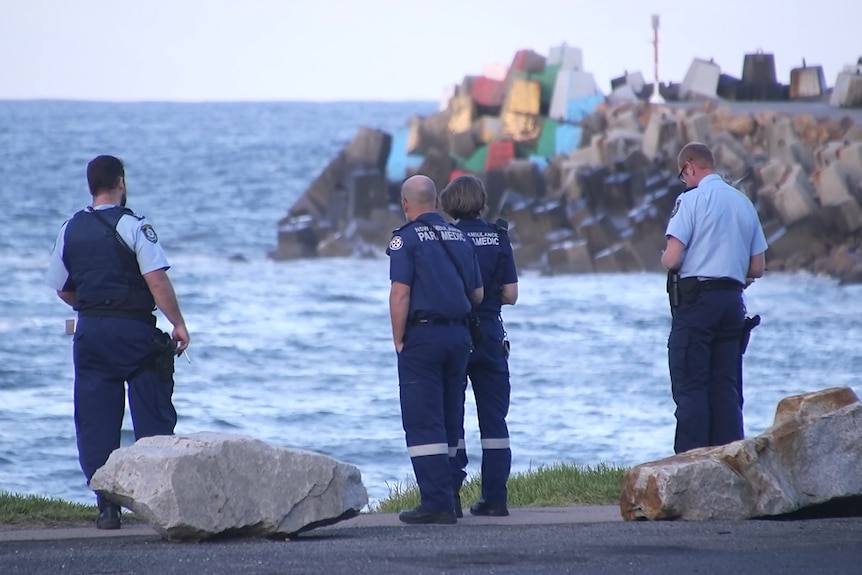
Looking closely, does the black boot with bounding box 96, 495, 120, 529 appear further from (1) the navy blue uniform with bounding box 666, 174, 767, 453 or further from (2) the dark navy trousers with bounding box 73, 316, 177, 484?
(1) the navy blue uniform with bounding box 666, 174, 767, 453

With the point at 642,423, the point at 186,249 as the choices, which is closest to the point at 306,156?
the point at 186,249

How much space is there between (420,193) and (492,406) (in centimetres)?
110

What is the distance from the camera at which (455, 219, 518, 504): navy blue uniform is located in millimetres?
7438

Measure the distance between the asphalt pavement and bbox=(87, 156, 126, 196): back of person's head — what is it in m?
1.57

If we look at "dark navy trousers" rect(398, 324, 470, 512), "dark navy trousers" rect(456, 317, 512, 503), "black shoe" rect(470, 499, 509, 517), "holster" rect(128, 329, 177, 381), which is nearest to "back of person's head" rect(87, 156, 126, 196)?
"holster" rect(128, 329, 177, 381)

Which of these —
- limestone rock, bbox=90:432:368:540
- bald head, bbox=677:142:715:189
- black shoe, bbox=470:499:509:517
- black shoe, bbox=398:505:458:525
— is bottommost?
black shoe, bbox=470:499:509:517

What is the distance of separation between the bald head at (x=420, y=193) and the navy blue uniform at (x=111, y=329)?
1.18 meters

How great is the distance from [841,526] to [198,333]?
22.3m

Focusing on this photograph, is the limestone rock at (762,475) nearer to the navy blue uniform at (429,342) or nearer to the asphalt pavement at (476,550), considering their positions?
the asphalt pavement at (476,550)

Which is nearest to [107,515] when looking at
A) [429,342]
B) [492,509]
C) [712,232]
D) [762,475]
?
[429,342]

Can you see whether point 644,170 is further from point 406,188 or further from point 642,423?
point 406,188

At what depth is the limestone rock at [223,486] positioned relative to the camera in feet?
20.3

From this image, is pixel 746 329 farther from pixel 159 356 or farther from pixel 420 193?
pixel 159 356

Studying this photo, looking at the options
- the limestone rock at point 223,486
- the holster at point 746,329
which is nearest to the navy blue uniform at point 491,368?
the limestone rock at point 223,486
